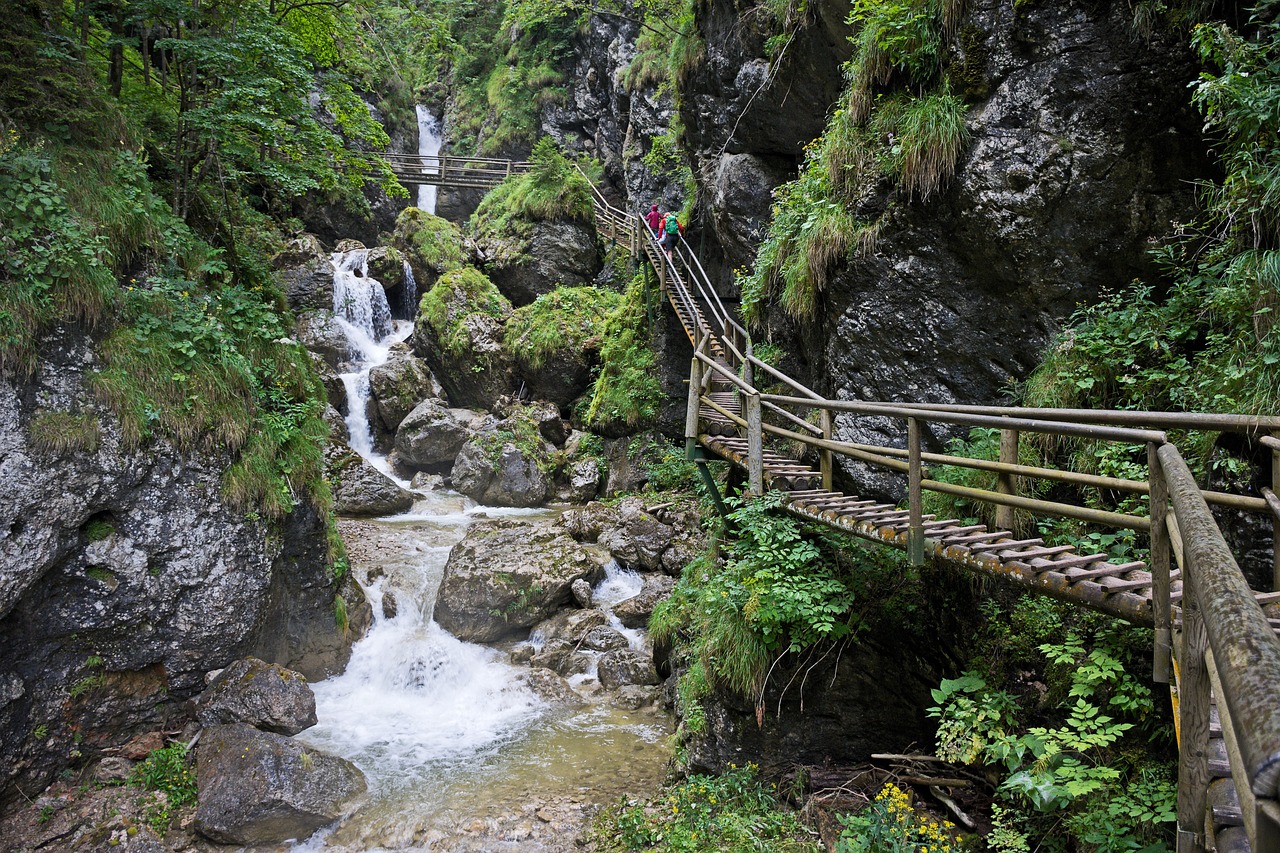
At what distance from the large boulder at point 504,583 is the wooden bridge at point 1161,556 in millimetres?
3727

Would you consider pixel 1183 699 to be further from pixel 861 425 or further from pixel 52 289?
pixel 52 289

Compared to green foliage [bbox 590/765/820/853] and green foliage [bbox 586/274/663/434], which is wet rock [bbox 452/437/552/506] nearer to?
green foliage [bbox 586/274/663/434]

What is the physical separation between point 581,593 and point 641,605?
985 mm

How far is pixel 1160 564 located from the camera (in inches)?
100.0

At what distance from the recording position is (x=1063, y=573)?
349cm

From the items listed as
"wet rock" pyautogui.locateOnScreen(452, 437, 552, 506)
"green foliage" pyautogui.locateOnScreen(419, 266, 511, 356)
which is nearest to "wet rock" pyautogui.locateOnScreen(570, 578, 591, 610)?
"wet rock" pyautogui.locateOnScreen(452, 437, 552, 506)

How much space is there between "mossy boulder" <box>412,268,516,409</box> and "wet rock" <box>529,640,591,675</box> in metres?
9.98

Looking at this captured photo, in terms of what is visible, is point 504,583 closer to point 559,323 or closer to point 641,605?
point 641,605

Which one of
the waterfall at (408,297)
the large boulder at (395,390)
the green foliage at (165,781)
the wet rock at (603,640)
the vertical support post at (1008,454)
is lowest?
the green foliage at (165,781)

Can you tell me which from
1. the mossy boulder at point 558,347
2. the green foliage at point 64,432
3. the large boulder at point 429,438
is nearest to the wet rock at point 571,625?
the green foliage at point 64,432

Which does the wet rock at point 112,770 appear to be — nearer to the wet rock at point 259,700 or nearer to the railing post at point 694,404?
the wet rock at point 259,700

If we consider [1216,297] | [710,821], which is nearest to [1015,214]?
[1216,297]

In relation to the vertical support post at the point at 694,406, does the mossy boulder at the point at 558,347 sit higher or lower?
higher

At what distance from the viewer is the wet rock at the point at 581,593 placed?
10.5 m
